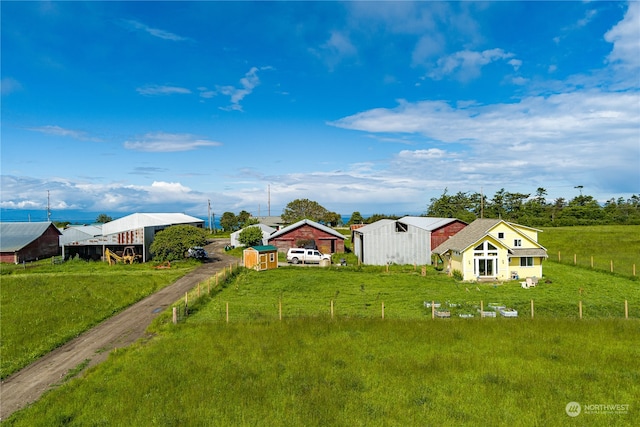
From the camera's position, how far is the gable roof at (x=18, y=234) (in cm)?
4656

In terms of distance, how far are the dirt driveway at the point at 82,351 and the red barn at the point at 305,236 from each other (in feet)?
76.0

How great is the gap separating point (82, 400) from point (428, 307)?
17608 mm

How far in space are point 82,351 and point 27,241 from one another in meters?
40.7

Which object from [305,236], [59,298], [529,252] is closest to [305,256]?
[305,236]

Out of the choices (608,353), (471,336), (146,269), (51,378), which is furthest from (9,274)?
(608,353)

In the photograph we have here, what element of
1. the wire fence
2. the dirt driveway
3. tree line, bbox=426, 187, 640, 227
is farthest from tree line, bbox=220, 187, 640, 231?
the dirt driveway

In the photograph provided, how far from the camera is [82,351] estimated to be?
17.6 metres

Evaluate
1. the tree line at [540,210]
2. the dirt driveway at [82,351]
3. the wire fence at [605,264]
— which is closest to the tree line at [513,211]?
the tree line at [540,210]

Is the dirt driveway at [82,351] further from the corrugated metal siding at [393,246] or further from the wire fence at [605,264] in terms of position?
the wire fence at [605,264]

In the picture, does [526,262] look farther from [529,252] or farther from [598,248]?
[598,248]

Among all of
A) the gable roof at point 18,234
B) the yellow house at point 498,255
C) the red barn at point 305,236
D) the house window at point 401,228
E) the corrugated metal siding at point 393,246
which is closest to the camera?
the yellow house at point 498,255

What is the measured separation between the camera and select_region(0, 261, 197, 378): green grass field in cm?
1858

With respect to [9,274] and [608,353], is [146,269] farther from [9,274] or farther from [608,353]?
[608,353]

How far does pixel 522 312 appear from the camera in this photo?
21516mm
